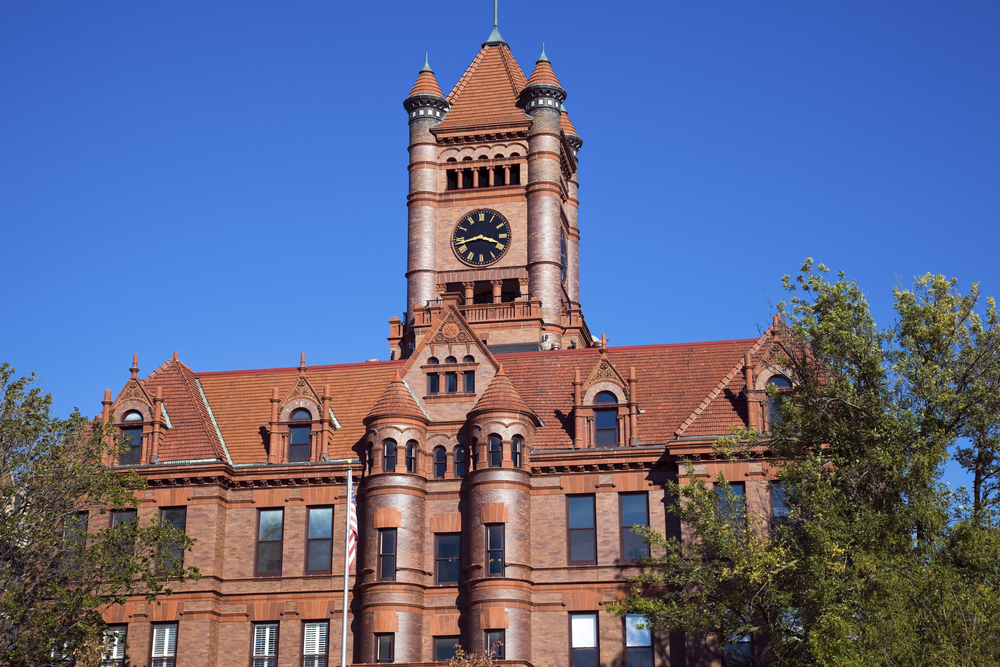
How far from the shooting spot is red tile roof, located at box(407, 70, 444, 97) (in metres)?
72.5

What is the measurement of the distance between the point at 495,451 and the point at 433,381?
490 cm

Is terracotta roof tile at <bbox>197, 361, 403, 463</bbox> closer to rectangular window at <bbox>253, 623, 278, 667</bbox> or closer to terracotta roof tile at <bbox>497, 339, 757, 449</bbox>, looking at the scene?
terracotta roof tile at <bbox>497, 339, 757, 449</bbox>

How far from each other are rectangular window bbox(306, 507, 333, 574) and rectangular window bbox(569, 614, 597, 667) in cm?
959

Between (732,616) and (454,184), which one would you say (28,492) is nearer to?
(732,616)

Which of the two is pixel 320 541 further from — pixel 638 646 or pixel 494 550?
pixel 638 646

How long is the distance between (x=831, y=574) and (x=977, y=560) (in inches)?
158

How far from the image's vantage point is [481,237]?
68688 millimetres

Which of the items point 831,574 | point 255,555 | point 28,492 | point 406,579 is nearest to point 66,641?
point 28,492

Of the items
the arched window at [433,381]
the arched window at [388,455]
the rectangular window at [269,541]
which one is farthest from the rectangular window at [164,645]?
the arched window at [433,381]

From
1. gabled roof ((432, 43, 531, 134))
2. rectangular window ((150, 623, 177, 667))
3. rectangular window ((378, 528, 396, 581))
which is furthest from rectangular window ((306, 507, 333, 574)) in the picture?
gabled roof ((432, 43, 531, 134))

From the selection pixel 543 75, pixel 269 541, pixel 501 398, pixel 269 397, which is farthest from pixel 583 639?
pixel 543 75

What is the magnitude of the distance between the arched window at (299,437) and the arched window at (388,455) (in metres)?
4.13

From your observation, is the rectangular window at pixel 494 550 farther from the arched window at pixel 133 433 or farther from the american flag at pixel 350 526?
the arched window at pixel 133 433

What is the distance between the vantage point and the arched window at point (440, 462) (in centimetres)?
5241
